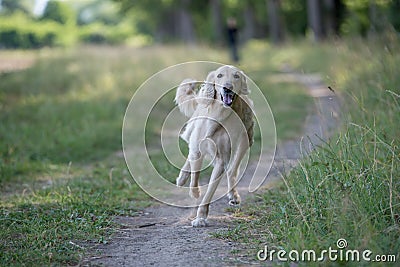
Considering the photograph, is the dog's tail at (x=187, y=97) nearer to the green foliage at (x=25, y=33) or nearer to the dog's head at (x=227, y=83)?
the dog's head at (x=227, y=83)

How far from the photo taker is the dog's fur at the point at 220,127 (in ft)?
16.8

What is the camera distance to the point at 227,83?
16.5 ft

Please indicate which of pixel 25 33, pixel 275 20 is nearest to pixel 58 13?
pixel 25 33

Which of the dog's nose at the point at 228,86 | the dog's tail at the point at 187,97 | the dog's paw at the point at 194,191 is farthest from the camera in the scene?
the dog's tail at the point at 187,97

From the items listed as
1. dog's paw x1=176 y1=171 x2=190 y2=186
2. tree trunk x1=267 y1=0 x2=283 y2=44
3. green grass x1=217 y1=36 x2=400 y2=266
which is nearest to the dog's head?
green grass x1=217 y1=36 x2=400 y2=266

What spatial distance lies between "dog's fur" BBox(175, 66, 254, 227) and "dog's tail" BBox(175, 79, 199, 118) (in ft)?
1.21

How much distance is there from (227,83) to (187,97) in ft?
3.03

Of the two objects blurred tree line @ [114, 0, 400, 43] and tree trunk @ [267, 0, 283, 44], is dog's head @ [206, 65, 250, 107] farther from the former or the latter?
tree trunk @ [267, 0, 283, 44]

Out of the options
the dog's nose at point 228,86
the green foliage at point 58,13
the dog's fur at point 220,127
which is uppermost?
the green foliage at point 58,13

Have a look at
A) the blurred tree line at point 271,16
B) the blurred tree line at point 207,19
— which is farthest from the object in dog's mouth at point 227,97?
the blurred tree line at point 271,16

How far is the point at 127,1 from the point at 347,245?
36747 mm

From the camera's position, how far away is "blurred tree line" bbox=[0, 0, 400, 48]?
22.3 m

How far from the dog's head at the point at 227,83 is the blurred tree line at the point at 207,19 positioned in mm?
3642

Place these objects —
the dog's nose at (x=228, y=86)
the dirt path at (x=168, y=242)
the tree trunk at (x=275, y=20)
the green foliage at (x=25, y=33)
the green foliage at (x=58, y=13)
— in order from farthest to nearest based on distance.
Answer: the tree trunk at (x=275, y=20) → the green foliage at (x=25, y=33) → the green foliage at (x=58, y=13) → the dog's nose at (x=228, y=86) → the dirt path at (x=168, y=242)
